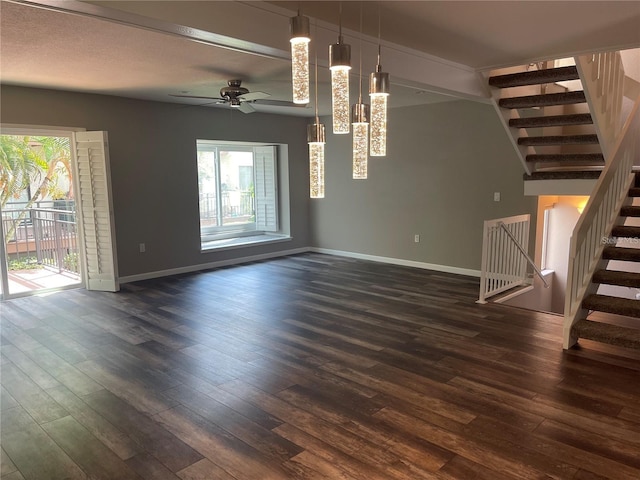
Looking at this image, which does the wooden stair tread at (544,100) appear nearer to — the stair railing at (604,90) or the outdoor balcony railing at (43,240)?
the stair railing at (604,90)

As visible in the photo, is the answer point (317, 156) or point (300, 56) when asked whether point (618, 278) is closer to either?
point (317, 156)

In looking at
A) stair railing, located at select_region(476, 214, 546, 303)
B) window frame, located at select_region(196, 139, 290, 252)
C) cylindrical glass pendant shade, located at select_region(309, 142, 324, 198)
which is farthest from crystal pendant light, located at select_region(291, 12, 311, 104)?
window frame, located at select_region(196, 139, 290, 252)

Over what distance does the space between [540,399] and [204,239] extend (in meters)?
6.21

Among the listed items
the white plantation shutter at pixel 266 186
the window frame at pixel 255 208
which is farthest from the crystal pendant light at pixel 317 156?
the white plantation shutter at pixel 266 186

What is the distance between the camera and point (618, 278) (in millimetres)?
3967

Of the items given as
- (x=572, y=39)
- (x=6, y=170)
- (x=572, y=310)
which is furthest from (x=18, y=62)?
(x=572, y=310)

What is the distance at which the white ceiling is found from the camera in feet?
9.32

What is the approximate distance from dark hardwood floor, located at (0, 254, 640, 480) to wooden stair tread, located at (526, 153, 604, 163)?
6.24 feet

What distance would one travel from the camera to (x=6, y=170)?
6184 millimetres

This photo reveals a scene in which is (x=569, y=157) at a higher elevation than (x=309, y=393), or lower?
higher

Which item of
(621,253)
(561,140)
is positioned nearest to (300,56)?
(621,253)

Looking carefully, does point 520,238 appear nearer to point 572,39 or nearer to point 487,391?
point 572,39

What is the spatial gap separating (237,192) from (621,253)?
639 centimetres

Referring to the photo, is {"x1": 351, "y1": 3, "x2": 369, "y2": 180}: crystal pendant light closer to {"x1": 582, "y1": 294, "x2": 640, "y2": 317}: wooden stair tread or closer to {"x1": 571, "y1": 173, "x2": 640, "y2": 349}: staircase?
{"x1": 571, "y1": 173, "x2": 640, "y2": 349}: staircase
